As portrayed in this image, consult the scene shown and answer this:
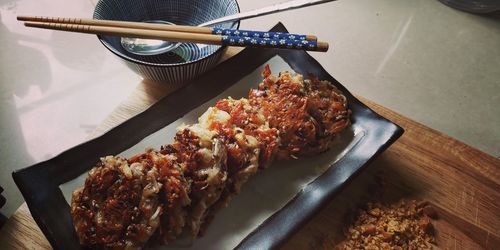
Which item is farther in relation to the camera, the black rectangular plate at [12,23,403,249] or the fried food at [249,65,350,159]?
the fried food at [249,65,350,159]

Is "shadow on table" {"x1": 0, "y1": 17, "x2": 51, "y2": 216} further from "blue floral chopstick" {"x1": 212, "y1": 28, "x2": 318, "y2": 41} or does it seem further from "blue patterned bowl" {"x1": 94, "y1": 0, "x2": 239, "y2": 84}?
"blue floral chopstick" {"x1": 212, "y1": 28, "x2": 318, "y2": 41}

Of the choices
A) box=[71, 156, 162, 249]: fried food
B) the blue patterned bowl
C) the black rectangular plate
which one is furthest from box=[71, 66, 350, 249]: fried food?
the blue patterned bowl

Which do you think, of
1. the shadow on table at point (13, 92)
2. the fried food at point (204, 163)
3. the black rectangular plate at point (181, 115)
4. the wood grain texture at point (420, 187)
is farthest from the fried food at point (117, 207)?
the shadow on table at point (13, 92)

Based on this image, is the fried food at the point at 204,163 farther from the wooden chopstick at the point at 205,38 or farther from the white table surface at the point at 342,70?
the white table surface at the point at 342,70

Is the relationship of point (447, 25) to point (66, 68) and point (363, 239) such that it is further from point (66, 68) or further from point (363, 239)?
point (66, 68)

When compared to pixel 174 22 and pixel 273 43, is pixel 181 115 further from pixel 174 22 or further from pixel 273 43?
pixel 174 22

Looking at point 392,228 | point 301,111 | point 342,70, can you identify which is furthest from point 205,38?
point 342,70

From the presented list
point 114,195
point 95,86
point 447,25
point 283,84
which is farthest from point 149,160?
point 447,25
